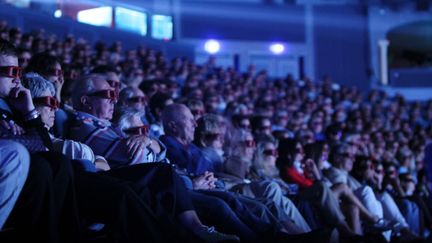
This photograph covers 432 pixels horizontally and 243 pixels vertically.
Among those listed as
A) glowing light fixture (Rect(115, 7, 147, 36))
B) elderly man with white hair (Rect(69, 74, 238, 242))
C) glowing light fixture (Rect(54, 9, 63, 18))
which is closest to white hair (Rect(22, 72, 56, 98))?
elderly man with white hair (Rect(69, 74, 238, 242))

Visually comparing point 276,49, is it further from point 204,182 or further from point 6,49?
point 6,49

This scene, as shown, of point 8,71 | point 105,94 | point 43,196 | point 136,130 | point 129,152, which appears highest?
point 8,71

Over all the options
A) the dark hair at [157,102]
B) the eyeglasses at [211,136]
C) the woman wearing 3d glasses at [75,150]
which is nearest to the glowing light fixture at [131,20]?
the dark hair at [157,102]

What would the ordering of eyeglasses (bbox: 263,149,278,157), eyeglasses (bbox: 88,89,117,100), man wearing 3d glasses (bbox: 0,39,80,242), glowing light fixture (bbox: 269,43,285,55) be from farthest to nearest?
glowing light fixture (bbox: 269,43,285,55)
eyeglasses (bbox: 263,149,278,157)
eyeglasses (bbox: 88,89,117,100)
man wearing 3d glasses (bbox: 0,39,80,242)

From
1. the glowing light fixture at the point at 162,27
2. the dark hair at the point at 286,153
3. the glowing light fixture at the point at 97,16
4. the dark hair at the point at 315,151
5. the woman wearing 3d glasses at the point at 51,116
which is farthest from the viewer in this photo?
the glowing light fixture at the point at 162,27

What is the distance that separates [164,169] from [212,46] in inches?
567

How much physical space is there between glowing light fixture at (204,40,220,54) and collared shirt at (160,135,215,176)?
500 inches

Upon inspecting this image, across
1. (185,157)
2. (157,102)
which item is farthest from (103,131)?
(157,102)

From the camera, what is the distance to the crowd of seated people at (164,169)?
2.97m

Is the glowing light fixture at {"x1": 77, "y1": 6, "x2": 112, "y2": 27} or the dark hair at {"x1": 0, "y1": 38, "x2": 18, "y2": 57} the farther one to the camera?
the glowing light fixture at {"x1": 77, "y1": 6, "x2": 112, "y2": 27}

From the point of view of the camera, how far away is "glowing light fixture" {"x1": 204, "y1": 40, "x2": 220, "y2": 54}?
17.7 meters

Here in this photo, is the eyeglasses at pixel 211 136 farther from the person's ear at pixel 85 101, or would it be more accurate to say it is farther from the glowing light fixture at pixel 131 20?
the glowing light fixture at pixel 131 20

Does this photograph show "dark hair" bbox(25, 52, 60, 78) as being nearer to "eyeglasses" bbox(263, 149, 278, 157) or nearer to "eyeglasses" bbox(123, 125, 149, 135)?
"eyeglasses" bbox(123, 125, 149, 135)

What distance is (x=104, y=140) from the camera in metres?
4.01
